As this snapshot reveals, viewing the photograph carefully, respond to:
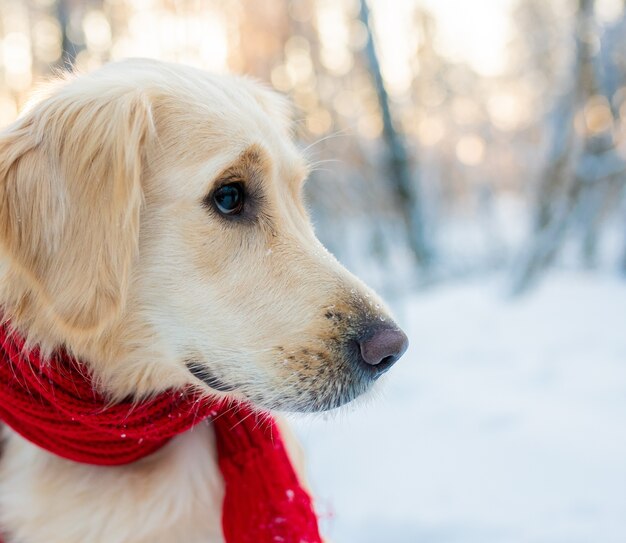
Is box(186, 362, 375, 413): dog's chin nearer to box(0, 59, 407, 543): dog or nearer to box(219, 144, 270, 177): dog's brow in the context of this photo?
box(0, 59, 407, 543): dog

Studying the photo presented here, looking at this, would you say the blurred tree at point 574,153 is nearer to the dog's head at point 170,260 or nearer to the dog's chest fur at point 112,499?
the dog's head at point 170,260

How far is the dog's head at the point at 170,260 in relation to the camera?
1704 mm

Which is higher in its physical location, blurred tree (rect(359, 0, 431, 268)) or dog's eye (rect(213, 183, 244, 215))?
dog's eye (rect(213, 183, 244, 215))

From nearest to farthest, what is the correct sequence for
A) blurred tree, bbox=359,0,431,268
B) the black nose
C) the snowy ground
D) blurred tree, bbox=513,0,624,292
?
the black nose
the snowy ground
blurred tree, bbox=513,0,624,292
blurred tree, bbox=359,0,431,268

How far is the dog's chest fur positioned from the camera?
1834 mm

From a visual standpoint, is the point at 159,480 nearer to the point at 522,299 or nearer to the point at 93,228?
the point at 93,228

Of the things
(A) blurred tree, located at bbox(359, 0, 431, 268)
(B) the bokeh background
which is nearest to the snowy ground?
(B) the bokeh background

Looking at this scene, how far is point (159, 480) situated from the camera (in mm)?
1903

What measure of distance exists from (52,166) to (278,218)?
2.21ft

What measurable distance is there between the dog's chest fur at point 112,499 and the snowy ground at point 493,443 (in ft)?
1.38

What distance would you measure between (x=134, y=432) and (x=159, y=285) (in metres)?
0.43

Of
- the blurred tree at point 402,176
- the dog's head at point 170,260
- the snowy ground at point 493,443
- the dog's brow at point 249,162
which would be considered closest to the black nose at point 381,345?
the dog's head at point 170,260

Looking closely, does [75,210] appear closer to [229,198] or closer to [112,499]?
[229,198]

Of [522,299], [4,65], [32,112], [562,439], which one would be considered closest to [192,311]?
[32,112]
